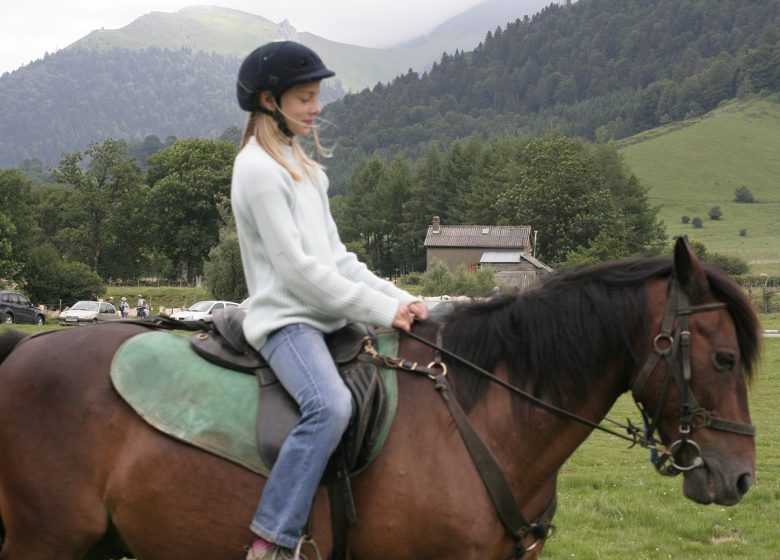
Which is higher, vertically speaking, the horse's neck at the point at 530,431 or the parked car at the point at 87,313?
the horse's neck at the point at 530,431

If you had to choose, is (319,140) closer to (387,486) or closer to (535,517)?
(387,486)

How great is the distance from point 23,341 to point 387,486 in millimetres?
2395

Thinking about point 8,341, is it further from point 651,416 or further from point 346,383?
point 651,416

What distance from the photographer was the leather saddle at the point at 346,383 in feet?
14.2

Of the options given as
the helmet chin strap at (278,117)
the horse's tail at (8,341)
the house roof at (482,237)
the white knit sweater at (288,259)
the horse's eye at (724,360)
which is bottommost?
the house roof at (482,237)

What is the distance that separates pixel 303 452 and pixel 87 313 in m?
44.6

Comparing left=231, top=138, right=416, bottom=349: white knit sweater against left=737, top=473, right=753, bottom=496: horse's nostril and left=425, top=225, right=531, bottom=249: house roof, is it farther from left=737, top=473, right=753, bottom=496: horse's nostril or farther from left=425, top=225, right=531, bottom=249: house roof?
left=425, top=225, right=531, bottom=249: house roof

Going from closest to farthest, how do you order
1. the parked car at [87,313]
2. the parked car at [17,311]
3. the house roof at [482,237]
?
the parked car at [17,311], the parked car at [87,313], the house roof at [482,237]

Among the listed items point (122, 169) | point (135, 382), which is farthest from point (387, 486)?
point (122, 169)

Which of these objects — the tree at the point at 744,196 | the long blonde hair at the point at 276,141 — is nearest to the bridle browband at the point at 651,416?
the long blonde hair at the point at 276,141

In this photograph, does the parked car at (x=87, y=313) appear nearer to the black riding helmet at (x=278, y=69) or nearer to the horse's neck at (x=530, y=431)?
the black riding helmet at (x=278, y=69)

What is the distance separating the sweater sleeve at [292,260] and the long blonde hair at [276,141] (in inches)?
3.5

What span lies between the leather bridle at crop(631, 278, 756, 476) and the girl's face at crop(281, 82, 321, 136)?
2201mm

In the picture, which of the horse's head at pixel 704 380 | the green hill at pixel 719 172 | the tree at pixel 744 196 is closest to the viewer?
the horse's head at pixel 704 380
